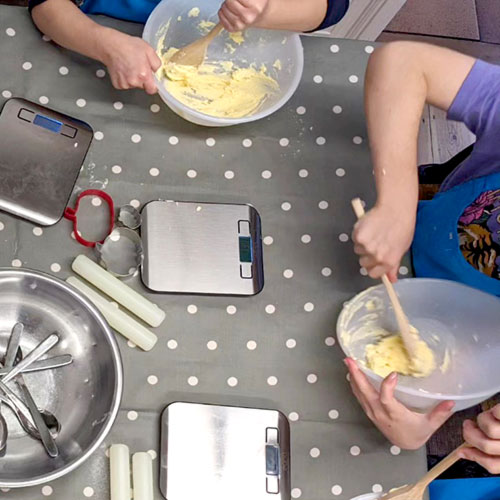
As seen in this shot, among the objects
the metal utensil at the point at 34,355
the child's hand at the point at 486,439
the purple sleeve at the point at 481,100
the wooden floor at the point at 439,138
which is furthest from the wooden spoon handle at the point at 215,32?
the wooden floor at the point at 439,138

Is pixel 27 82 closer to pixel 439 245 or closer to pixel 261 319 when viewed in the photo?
pixel 261 319

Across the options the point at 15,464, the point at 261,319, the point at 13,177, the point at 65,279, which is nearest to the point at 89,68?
the point at 13,177

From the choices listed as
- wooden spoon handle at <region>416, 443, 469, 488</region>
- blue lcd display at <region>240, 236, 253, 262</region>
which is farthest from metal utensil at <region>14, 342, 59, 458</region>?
wooden spoon handle at <region>416, 443, 469, 488</region>

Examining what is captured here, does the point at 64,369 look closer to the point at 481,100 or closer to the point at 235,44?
the point at 235,44

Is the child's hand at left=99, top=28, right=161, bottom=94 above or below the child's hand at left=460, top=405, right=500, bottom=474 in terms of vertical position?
above

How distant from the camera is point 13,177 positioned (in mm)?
858

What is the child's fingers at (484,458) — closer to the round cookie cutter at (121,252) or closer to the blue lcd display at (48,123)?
the round cookie cutter at (121,252)

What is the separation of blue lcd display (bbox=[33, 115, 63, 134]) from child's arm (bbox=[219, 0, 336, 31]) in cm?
25

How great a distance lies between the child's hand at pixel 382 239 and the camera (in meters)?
0.82

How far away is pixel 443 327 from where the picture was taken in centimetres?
92

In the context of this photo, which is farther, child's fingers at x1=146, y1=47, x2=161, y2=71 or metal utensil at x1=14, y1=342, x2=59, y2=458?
child's fingers at x1=146, y1=47, x2=161, y2=71

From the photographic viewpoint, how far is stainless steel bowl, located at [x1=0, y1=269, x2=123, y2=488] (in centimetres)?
76

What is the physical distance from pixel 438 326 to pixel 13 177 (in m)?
0.57

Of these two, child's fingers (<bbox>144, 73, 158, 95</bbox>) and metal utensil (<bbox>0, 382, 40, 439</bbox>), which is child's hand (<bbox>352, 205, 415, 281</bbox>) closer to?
child's fingers (<bbox>144, 73, 158, 95</bbox>)
